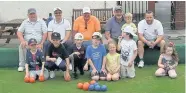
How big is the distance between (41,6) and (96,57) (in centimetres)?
585

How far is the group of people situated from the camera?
7891mm

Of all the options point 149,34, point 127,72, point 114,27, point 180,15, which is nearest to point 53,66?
point 127,72

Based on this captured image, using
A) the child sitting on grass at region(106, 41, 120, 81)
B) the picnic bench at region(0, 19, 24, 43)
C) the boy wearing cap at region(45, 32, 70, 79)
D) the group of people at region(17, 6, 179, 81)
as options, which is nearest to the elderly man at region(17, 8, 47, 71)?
the group of people at region(17, 6, 179, 81)

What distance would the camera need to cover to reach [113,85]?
24.7 ft

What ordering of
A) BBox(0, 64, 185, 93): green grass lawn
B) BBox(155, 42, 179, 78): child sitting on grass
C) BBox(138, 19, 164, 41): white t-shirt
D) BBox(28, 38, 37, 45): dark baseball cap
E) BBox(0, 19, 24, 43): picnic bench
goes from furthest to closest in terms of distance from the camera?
1. BBox(0, 19, 24, 43): picnic bench
2. BBox(138, 19, 164, 41): white t-shirt
3. BBox(155, 42, 179, 78): child sitting on grass
4. BBox(28, 38, 37, 45): dark baseball cap
5. BBox(0, 64, 185, 93): green grass lawn

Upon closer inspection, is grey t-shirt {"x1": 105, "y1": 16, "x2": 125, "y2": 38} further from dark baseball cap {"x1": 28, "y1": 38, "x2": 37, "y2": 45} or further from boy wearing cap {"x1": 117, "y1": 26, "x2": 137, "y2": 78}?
dark baseball cap {"x1": 28, "y1": 38, "x2": 37, "y2": 45}

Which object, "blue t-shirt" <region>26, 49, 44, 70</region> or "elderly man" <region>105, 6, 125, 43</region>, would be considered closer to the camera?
"blue t-shirt" <region>26, 49, 44, 70</region>

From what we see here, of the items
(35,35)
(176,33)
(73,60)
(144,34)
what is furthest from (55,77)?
(176,33)

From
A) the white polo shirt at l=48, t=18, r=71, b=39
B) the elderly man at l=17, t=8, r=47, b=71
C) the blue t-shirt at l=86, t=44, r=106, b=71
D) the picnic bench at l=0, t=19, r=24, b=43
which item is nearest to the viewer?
the blue t-shirt at l=86, t=44, r=106, b=71

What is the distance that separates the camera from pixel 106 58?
7953mm

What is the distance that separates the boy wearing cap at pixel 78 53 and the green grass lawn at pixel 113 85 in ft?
0.80

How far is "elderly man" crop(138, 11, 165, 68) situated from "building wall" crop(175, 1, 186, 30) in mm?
4717

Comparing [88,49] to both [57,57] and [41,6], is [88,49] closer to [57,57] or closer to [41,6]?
[57,57]

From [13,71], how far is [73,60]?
1.38 metres
